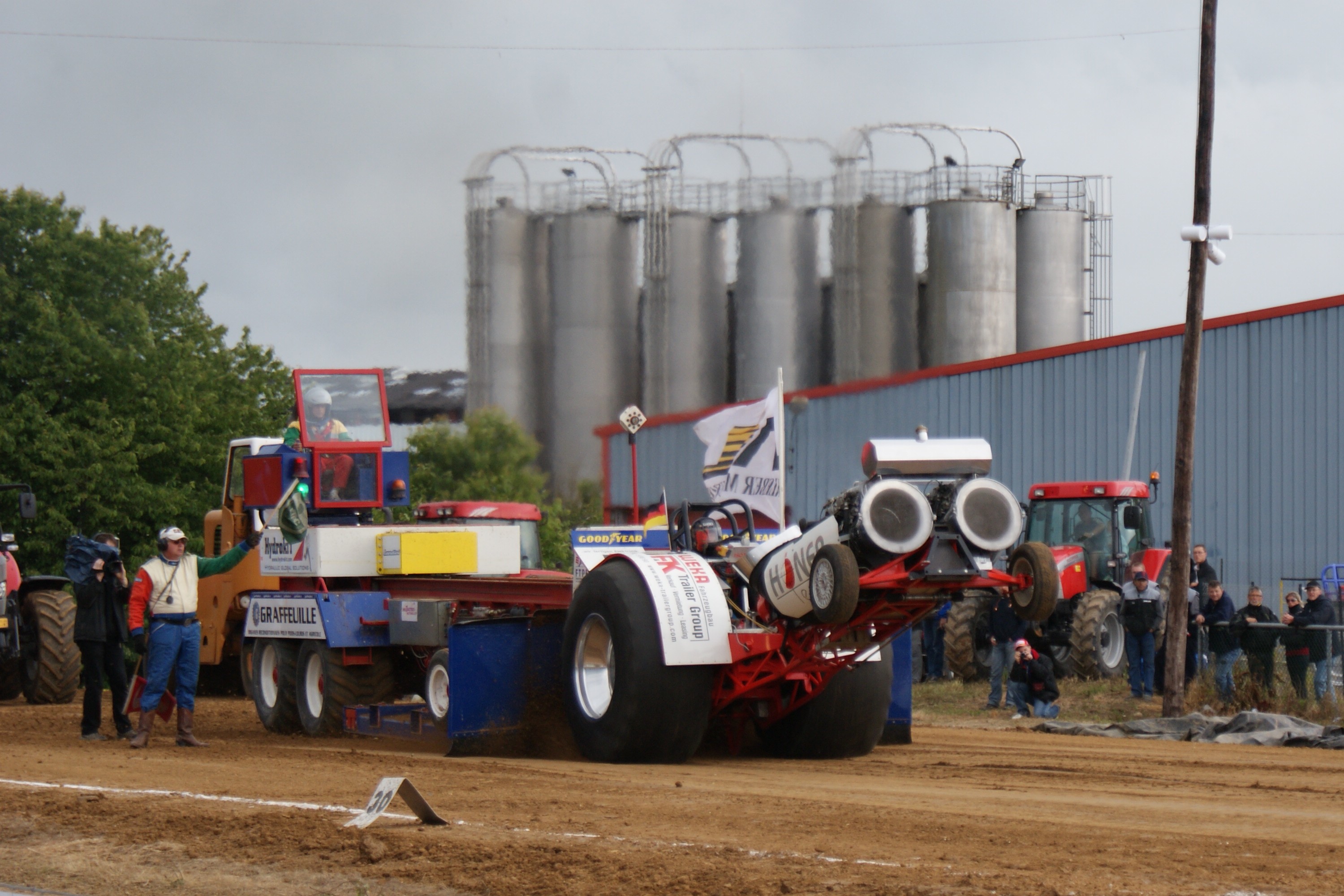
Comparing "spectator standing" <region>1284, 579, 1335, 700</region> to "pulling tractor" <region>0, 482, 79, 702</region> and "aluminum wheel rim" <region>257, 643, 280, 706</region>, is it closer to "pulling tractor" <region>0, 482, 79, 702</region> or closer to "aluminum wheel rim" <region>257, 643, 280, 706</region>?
"aluminum wheel rim" <region>257, 643, 280, 706</region>

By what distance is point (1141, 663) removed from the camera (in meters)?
18.7

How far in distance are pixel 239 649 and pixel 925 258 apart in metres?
24.7

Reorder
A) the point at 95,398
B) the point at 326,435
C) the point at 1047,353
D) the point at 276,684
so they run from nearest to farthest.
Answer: the point at 276,684
the point at 326,435
the point at 1047,353
the point at 95,398

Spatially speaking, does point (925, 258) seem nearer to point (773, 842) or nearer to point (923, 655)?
point (923, 655)

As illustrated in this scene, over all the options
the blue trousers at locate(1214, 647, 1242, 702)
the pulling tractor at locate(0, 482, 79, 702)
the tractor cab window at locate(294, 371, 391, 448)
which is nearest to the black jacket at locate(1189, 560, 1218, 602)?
the blue trousers at locate(1214, 647, 1242, 702)

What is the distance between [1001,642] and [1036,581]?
8329 millimetres

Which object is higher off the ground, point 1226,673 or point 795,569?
point 795,569

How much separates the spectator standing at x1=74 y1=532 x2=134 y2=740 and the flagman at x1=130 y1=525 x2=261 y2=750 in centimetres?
75

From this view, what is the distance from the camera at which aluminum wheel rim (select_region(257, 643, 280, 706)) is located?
15.5 meters

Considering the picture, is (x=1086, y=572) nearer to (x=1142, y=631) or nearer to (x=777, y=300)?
(x=1142, y=631)

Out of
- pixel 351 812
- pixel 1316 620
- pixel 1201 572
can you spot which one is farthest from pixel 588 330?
pixel 351 812

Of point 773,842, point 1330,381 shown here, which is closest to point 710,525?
point 773,842

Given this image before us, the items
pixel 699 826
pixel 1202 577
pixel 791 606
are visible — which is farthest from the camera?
pixel 1202 577

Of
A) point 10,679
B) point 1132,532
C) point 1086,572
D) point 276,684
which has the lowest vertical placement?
point 10,679
